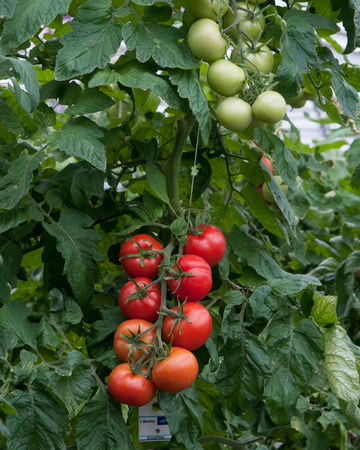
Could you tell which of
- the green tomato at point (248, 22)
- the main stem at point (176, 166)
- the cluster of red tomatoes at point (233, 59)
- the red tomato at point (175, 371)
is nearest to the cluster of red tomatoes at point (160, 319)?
the red tomato at point (175, 371)

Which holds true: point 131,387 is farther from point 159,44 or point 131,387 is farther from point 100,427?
point 159,44

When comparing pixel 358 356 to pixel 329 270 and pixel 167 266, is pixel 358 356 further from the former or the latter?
pixel 329 270

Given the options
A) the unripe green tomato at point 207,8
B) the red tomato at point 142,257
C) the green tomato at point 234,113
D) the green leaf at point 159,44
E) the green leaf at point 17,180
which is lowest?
the red tomato at point 142,257

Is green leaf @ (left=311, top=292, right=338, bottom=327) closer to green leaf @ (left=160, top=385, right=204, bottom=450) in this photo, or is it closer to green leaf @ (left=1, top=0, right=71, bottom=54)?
green leaf @ (left=160, top=385, right=204, bottom=450)

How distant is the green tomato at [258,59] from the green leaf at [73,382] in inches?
20.9

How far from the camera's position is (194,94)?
90 cm

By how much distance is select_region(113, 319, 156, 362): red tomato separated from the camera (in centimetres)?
89

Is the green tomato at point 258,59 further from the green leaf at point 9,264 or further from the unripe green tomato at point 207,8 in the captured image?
the green leaf at point 9,264

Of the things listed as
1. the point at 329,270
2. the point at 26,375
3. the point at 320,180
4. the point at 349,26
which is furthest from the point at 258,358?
the point at 320,180

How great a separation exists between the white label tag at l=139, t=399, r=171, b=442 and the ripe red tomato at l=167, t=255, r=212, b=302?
185mm

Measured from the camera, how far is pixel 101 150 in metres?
0.91

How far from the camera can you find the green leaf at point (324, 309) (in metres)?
0.99

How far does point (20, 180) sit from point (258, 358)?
469 mm

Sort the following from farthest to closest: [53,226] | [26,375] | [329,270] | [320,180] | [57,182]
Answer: [320,180] < [329,270] < [57,182] < [53,226] < [26,375]
